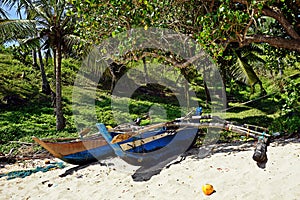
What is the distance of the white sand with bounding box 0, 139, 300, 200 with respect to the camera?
4.42m

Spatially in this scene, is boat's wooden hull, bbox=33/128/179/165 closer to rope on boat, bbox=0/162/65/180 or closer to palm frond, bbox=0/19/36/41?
rope on boat, bbox=0/162/65/180

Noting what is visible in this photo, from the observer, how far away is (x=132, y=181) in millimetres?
5754

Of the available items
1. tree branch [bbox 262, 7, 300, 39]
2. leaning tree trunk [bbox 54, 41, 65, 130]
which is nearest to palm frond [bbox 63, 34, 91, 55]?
leaning tree trunk [bbox 54, 41, 65, 130]

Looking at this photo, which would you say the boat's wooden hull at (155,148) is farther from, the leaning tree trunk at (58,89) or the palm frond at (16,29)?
the leaning tree trunk at (58,89)

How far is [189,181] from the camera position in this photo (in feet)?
17.1

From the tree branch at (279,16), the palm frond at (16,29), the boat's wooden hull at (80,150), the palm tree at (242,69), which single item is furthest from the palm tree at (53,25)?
the tree branch at (279,16)

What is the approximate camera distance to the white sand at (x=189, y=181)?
4.42m

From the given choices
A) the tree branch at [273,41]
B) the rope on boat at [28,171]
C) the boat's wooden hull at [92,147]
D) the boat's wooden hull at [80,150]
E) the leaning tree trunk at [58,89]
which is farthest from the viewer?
the leaning tree trunk at [58,89]

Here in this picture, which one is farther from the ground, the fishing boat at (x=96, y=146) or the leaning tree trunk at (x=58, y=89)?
the leaning tree trunk at (x=58, y=89)

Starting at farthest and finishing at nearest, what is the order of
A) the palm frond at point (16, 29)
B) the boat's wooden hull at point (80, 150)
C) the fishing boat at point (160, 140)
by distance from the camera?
the palm frond at point (16, 29), the boat's wooden hull at point (80, 150), the fishing boat at point (160, 140)

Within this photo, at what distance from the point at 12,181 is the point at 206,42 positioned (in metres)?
5.50

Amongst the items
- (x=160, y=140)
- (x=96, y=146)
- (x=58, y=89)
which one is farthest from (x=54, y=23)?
(x=160, y=140)

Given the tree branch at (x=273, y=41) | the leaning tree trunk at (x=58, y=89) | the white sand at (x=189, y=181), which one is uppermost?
the tree branch at (x=273, y=41)

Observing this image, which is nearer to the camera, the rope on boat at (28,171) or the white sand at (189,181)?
the white sand at (189,181)
